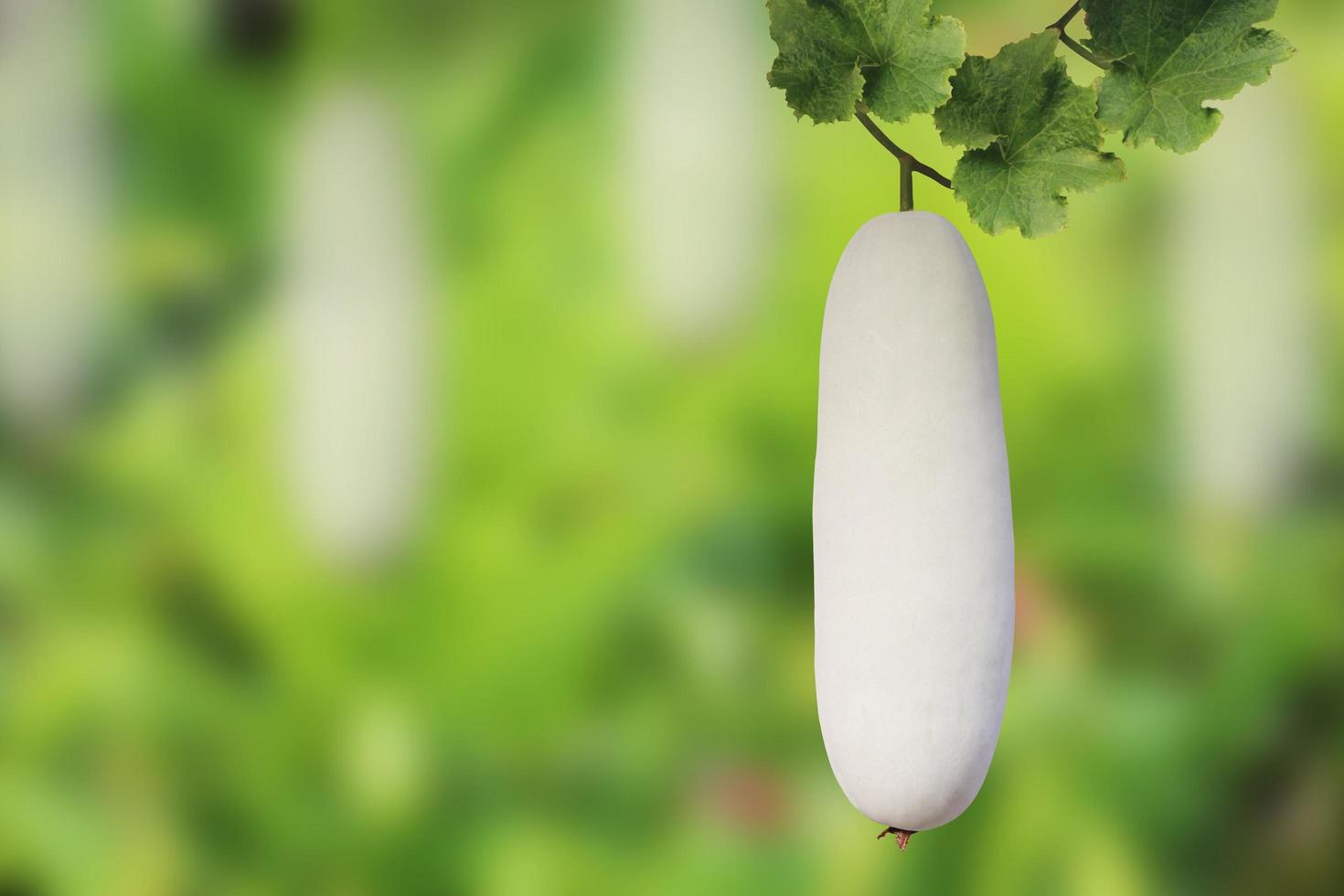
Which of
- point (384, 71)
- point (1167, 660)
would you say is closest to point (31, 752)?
point (384, 71)

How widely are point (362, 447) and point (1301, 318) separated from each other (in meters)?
0.69

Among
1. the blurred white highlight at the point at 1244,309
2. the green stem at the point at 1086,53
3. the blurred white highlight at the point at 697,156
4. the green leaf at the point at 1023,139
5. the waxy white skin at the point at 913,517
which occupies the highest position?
the blurred white highlight at the point at 697,156

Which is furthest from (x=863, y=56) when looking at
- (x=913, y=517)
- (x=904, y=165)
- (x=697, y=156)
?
(x=697, y=156)

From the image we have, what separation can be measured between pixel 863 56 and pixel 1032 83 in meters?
0.07

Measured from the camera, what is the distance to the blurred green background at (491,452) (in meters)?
0.98

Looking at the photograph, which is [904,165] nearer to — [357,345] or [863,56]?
[863,56]

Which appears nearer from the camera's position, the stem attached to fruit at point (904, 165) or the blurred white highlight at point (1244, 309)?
the stem attached to fruit at point (904, 165)

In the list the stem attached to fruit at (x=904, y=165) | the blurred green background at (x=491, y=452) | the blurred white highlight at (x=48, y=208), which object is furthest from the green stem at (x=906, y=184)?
the blurred white highlight at (x=48, y=208)

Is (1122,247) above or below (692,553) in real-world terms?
above

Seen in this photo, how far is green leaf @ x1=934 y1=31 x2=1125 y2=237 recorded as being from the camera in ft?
1.82

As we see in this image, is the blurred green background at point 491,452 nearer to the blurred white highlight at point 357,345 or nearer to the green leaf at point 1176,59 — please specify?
the blurred white highlight at point 357,345

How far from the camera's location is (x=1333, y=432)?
1013mm

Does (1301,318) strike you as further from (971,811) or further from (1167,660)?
(971,811)

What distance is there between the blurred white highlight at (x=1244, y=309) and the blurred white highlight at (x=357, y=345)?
0.55 meters
